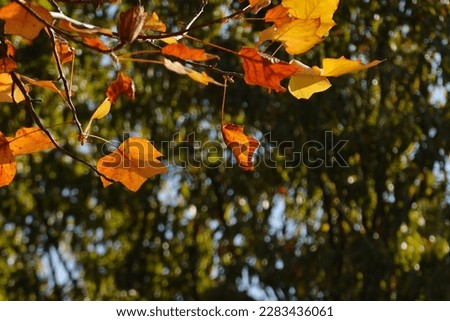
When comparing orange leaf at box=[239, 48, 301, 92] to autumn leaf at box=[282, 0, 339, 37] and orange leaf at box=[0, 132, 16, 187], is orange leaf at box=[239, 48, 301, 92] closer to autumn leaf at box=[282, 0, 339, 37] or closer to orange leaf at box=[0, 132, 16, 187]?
autumn leaf at box=[282, 0, 339, 37]

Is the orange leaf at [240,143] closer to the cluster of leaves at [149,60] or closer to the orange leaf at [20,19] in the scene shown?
the cluster of leaves at [149,60]

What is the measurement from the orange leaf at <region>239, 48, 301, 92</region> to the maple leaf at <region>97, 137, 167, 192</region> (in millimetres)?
110

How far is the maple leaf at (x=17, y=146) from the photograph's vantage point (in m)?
0.80

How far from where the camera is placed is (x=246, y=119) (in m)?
2.57

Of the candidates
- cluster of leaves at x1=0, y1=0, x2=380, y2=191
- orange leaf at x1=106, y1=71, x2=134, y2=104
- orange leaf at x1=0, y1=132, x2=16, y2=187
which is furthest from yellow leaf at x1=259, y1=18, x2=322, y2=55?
orange leaf at x1=0, y1=132, x2=16, y2=187

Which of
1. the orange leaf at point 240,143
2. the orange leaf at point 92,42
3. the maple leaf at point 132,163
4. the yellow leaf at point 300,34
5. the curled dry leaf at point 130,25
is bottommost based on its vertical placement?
the maple leaf at point 132,163

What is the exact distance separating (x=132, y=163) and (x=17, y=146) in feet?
0.32

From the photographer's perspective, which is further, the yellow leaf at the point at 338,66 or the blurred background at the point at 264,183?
the blurred background at the point at 264,183

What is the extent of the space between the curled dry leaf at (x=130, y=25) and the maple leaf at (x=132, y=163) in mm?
157

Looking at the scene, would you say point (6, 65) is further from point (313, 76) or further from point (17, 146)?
point (313, 76)

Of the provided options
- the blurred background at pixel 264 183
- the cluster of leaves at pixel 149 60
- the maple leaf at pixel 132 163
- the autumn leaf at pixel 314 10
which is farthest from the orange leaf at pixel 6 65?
the blurred background at pixel 264 183

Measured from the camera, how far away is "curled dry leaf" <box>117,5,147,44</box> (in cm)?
64

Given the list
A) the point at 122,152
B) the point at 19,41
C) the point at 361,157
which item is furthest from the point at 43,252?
the point at 122,152

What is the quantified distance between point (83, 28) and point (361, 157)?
1.86 metres
